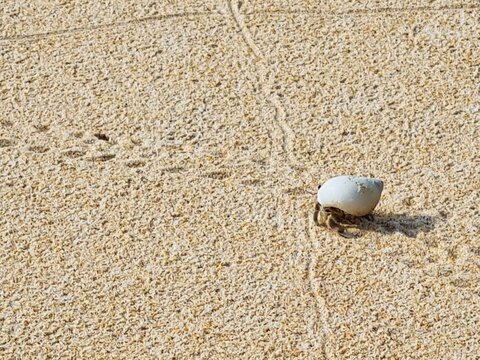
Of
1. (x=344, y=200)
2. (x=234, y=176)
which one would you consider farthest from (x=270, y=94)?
(x=344, y=200)

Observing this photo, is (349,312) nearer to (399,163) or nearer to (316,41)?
(399,163)

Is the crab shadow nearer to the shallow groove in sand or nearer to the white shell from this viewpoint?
the white shell

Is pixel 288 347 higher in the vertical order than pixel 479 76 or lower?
lower

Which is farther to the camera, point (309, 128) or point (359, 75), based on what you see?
point (359, 75)

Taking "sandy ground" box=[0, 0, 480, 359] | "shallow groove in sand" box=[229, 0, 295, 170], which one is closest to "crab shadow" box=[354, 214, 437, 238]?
"sandy ground" box=[0, 0, 480, 359]

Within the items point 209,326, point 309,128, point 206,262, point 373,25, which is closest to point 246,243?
point 206,262

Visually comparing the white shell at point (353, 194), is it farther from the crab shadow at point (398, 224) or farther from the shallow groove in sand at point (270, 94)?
the shallow groove in sand at point (270, 94)
